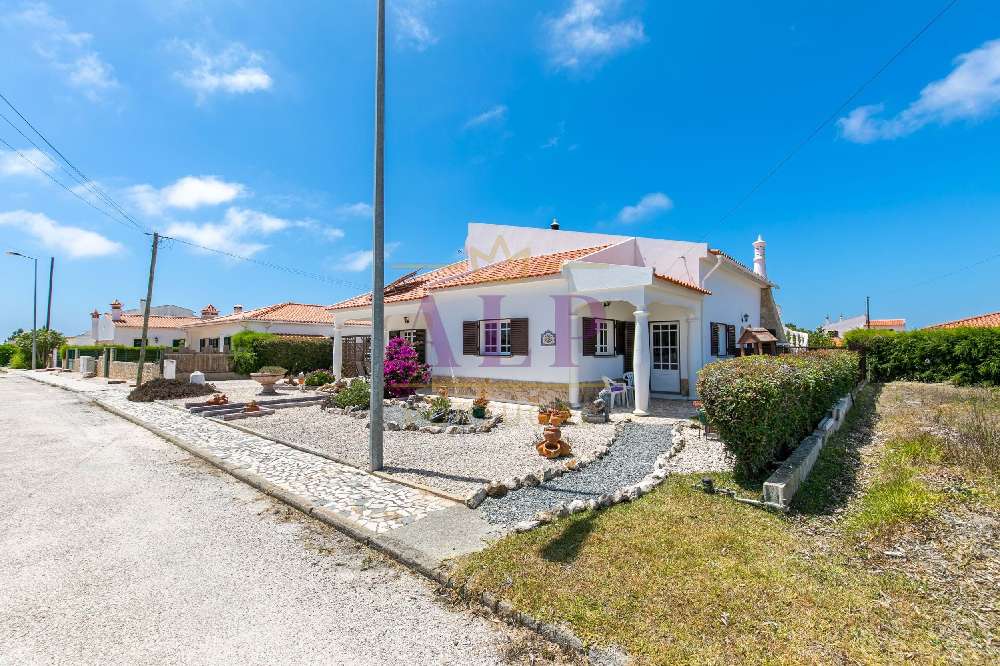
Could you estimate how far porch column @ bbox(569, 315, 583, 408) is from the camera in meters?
12.1

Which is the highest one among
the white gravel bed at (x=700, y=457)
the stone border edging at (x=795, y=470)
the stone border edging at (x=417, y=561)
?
the stone border edging at (x=795, y=470)

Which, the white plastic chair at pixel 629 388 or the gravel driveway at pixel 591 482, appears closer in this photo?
the gravel driveway at pixel 591 482

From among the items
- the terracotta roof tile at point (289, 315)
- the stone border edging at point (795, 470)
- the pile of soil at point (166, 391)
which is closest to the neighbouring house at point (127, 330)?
the terracotta roof tile at point (289, 315)

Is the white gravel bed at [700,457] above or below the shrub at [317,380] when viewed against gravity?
below

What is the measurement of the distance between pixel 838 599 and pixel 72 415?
18.3 m

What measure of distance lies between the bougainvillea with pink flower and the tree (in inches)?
1783

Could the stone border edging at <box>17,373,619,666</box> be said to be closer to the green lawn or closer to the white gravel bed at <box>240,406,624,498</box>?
the green lawn

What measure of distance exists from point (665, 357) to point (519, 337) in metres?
5.10

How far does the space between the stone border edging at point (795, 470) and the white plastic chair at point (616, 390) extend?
4856mm

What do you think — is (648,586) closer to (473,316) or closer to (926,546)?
(926,546)

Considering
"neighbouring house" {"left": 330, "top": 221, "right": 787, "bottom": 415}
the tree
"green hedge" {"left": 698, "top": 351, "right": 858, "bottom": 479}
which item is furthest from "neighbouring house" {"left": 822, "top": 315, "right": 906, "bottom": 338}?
the tree

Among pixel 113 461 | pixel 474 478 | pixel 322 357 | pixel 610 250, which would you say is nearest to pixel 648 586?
pixel 474 478

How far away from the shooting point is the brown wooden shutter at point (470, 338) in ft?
46.6

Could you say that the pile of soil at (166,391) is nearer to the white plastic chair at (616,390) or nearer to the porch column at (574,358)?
the porch column at (574,358)
